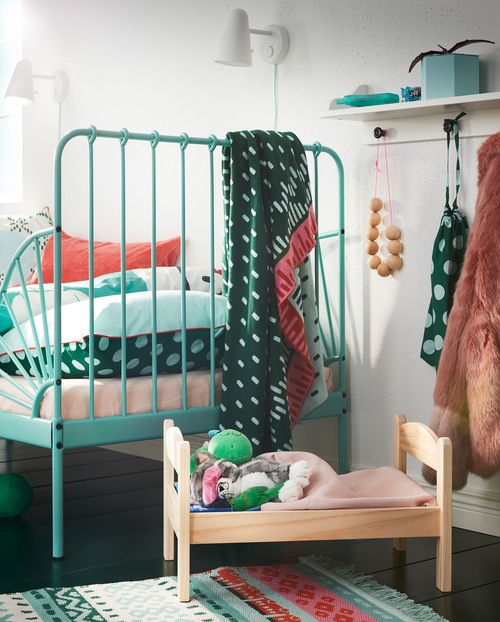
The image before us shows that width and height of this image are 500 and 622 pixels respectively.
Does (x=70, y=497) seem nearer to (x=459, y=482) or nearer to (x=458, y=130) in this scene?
(x=459, y=482)

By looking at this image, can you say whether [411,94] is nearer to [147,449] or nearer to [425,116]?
[425,116]

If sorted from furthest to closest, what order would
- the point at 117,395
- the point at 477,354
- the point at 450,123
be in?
the point at 450,123 → the point at 117,395 → the point at 477,354

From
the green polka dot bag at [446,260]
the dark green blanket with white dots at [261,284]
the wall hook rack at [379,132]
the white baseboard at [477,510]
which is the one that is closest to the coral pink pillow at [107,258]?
the dark green blanket with white dots at [261,284]

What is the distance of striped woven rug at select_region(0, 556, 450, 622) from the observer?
1805mm

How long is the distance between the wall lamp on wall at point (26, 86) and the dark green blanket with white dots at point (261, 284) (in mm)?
1592

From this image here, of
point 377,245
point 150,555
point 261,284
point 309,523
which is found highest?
point 377,245

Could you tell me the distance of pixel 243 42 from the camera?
285 centimetres

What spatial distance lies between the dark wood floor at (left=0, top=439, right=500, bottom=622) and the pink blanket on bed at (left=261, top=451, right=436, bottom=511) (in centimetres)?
18

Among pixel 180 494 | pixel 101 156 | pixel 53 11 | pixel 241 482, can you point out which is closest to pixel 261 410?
pixel 241 482

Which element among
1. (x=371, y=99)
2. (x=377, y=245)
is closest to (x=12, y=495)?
(x=377, y=245)

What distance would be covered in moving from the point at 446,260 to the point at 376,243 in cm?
26

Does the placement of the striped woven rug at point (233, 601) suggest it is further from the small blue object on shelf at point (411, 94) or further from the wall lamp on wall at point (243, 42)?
the wall lamp on wall at point (243, 42)

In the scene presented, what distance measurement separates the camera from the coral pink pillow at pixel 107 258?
10.2ft

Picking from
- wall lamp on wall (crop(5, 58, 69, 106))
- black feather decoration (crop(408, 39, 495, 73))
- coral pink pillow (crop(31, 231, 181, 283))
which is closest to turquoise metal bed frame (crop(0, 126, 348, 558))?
black feather decoration (crop(408, 39, 495, 73))
